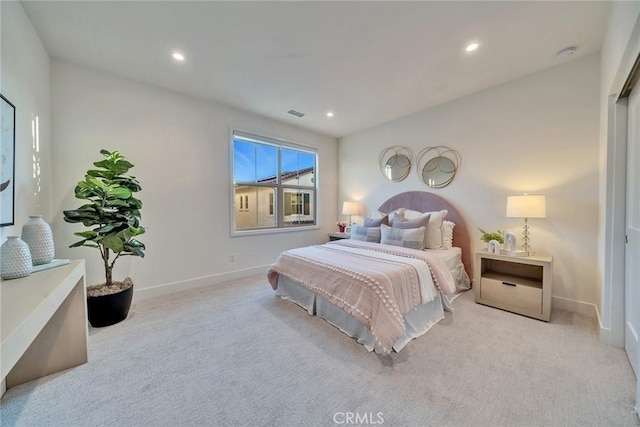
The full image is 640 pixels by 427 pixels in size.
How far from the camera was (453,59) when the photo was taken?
245 centimetres

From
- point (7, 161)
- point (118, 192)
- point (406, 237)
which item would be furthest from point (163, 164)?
point (406, 237)

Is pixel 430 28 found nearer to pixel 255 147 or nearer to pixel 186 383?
pixel 255 147

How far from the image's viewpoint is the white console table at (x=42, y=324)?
0.83 meters

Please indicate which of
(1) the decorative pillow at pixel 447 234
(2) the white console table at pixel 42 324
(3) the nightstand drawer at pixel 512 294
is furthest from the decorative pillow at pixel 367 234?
(2) the white console table at pixel 42 324

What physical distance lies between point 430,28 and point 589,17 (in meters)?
1.25

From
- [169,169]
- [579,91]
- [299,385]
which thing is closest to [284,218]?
[169,169]

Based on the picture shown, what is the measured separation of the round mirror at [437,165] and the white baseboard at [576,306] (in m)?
1.81

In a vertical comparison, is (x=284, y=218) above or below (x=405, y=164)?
below

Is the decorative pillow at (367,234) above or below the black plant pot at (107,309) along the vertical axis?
above

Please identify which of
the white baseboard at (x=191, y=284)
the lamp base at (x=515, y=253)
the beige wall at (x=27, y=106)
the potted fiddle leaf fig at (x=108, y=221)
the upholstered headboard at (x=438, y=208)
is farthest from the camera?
the upholstered headboard at (x=438, y=208)

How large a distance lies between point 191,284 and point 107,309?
3.47 ft

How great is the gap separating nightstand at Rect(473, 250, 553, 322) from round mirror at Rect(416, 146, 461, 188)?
1.25 m

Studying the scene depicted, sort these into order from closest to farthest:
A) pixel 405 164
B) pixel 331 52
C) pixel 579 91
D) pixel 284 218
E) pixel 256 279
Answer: pixel 331 52
pixel 579 91
pixel 256 279
pixel 405 164
pixel 284 218

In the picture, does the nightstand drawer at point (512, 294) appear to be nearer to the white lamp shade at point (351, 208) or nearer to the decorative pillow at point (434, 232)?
the decorative pillow at point (434, 232)
